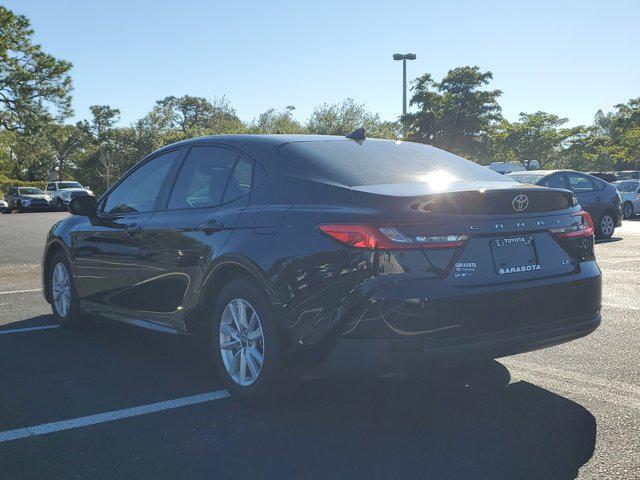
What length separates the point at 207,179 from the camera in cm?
483

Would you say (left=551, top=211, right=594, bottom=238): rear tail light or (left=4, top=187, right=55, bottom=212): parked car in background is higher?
(left=551, top=211, right=594, bottom=238): rear tail light

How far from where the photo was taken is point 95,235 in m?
5.88

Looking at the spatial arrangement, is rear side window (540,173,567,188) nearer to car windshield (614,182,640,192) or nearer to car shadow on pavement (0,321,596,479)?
car windshield (614,182,640,192)

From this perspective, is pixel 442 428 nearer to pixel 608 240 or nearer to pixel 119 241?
pixel 119 241

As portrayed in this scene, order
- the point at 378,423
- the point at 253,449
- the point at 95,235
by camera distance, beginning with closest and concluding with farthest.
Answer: the point at 253,449 → the point at 378,423 → the point at 95,235

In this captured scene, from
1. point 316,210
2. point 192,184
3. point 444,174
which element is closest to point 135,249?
point 192,184

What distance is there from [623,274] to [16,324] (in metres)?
7.47

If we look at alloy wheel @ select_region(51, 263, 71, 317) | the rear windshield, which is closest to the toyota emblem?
the rear windshield

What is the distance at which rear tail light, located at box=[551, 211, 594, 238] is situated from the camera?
4042mm

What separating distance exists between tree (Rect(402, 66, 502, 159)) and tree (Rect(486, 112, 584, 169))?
7241 mm

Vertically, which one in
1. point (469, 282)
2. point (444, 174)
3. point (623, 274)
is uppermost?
point (444, 174)

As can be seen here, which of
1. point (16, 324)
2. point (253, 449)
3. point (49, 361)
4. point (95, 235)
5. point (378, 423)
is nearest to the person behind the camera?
point (253, 449)

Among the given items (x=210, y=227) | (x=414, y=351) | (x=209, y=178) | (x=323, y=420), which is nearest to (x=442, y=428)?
(x=414, y=351)

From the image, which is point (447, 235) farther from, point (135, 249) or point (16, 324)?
point (16, 324)
